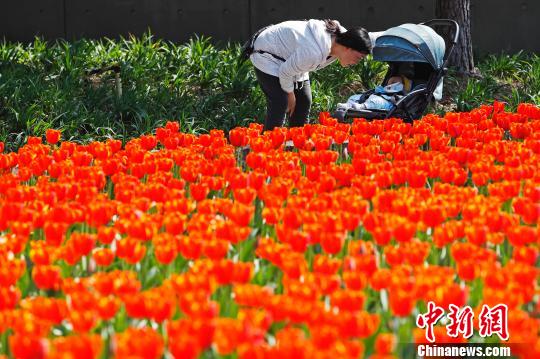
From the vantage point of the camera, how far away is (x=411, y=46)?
7438mm

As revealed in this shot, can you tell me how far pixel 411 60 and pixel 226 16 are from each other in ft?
18.3

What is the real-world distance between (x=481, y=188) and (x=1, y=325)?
247 cm

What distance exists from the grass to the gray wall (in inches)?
45.8

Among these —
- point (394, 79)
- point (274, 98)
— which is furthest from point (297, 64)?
point (394, 79)

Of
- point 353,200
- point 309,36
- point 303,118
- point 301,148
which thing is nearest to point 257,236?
point 353,200

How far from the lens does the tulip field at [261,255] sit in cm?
229

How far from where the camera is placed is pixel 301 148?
17.0 ft

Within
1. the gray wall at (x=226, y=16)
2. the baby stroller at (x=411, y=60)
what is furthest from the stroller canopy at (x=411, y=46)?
the gray wall at (x=226, y=16)

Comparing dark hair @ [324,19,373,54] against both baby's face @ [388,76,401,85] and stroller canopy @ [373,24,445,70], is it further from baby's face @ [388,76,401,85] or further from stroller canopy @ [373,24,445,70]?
baby's face @ [388,76,401,85]

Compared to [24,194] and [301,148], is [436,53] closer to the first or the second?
[301,148]

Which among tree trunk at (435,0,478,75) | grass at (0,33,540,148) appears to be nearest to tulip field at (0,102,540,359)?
grass at (0,33,540,148)
